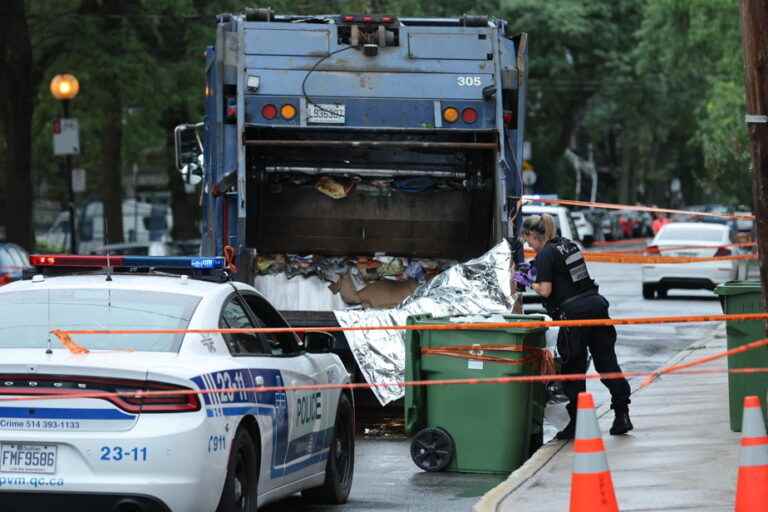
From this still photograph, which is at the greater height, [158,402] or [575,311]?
[575,311]

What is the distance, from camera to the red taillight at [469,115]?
1436 centimetres

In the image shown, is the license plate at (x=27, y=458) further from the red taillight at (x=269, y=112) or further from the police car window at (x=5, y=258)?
the police car window at (x=5, y=258)

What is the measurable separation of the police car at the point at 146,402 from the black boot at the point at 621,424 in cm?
315

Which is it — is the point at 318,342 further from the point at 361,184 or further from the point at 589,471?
the point at 361,184

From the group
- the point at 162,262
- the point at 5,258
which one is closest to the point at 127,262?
the point at 162,262

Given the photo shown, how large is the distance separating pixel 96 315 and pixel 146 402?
1.00 m

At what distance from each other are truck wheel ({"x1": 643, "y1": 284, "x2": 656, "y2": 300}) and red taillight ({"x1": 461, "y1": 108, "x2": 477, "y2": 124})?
16.1 meters

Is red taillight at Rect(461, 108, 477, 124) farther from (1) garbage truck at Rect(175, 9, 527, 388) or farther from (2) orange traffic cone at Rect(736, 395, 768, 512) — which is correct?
(2) orange traffic cone at Rect(736, 395, 768, 512)

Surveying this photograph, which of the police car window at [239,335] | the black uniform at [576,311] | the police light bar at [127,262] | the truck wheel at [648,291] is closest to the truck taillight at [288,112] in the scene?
the black uniform at [576,311]

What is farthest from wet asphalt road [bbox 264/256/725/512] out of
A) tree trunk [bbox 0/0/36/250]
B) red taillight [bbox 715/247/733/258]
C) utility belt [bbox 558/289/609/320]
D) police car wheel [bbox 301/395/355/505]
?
tree trunk [bbox 0/0/36/250]

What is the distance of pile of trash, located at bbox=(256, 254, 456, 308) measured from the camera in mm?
14977

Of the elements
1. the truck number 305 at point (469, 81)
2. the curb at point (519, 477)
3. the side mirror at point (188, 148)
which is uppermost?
the truck number 305 at point (469, 81)

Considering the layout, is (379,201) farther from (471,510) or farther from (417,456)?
(471,510)

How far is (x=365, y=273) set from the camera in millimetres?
15086
